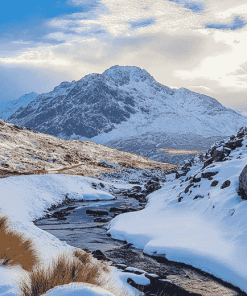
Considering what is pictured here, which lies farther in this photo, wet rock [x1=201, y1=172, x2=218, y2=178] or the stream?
wet rock [x1=201, y1=172, x2=218, y2=178]

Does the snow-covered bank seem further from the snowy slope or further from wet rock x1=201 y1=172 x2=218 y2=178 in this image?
wet rock x1=201 y1=172 x2=218 y2=178

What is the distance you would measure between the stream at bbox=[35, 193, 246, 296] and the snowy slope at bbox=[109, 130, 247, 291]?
1.28ft

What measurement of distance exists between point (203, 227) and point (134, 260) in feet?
12.8

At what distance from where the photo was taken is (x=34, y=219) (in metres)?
16.8

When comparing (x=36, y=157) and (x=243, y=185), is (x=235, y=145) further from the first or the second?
(x=36, y=157)

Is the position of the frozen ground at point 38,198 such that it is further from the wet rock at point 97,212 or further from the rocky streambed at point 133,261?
the wet rock at point 97,212

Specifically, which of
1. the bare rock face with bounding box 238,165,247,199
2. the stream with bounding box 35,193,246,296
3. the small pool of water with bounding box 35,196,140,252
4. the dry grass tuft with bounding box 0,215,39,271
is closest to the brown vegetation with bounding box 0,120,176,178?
the small pool of water with bounding box 35,196,140,252

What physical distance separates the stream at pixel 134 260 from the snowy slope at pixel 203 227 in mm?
392

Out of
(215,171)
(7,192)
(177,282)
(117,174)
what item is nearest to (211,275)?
(177,282)

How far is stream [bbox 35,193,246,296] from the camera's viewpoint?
300 inches

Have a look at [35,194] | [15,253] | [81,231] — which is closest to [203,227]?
[81,231]

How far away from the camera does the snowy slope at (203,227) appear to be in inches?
345

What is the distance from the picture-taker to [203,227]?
11.6m

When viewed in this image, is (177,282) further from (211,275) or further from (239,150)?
(239,150)
